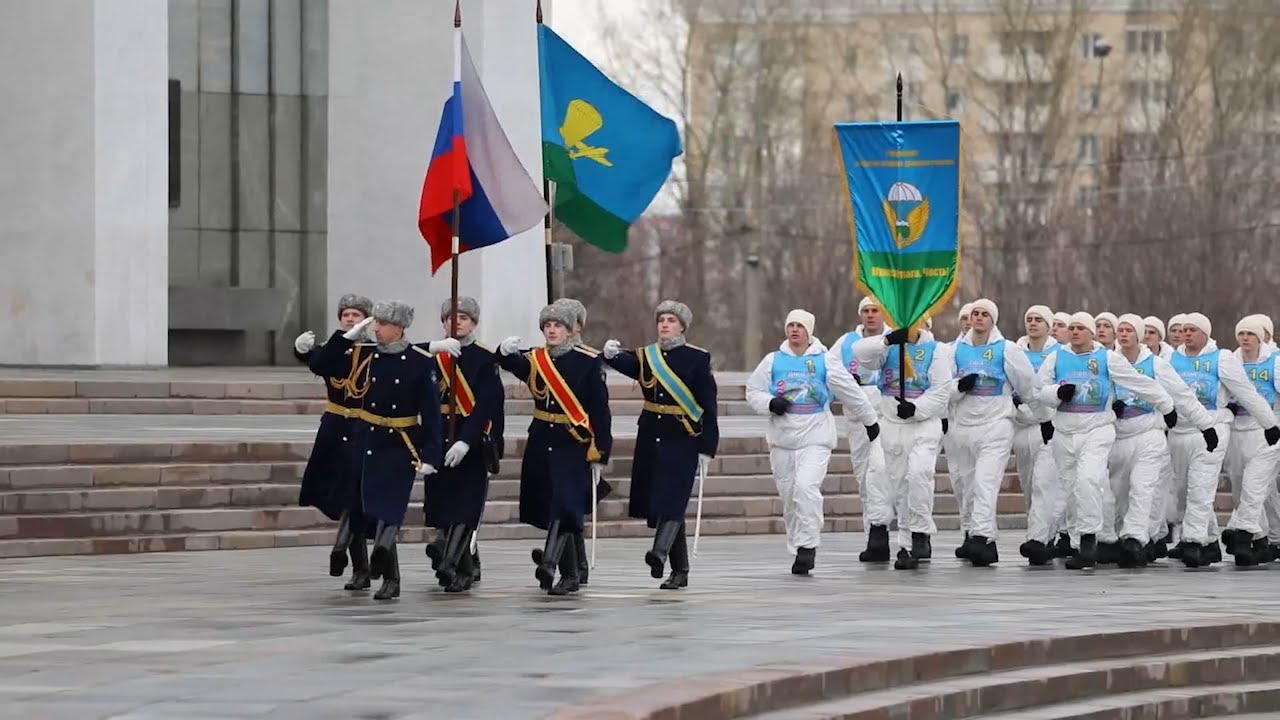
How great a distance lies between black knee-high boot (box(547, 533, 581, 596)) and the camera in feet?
48.1

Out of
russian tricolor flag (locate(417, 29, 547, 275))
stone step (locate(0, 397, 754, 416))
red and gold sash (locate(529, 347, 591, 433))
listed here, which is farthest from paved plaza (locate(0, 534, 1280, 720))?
stone step (locate(0, 397, 754, 416))

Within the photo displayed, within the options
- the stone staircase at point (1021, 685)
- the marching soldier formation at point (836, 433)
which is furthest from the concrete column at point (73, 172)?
the stone staircase at point (1021, 685)

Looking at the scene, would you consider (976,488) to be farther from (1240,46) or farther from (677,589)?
(1240,46)

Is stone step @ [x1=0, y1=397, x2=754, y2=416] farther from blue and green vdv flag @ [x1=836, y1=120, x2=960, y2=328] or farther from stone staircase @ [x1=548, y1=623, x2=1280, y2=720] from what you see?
stone staircase @ [x1=548, y1=623, x2=1280, y2=720]

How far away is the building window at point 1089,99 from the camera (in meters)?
60.8

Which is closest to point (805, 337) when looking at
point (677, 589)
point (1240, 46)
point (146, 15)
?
point (677, 589)

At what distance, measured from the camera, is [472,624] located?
41.4 feet

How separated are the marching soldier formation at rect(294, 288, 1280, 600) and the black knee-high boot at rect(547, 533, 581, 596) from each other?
0.5 inches

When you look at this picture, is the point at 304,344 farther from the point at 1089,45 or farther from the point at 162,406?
the point at 1089,45

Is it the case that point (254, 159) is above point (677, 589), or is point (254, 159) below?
above

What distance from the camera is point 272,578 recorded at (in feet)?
52.0

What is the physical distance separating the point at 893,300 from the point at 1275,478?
143 inches

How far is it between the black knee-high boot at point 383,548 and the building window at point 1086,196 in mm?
46627

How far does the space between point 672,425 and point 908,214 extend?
344 cm
